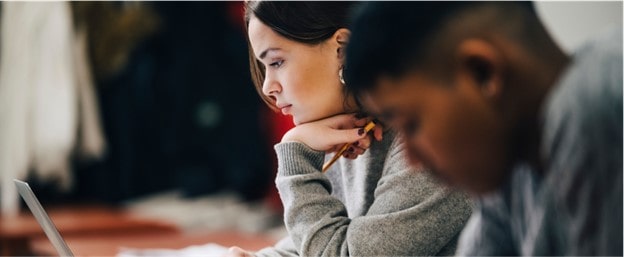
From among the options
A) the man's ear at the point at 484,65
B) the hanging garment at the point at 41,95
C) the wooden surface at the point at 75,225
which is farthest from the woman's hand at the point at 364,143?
the hanging garment at the point at 41,95

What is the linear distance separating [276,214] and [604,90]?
2.52 meters

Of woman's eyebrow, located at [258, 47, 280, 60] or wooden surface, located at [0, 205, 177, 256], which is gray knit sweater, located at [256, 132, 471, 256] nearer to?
woman's eyebrow, located at [258, 47, 280, 60]

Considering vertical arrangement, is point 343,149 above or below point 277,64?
below

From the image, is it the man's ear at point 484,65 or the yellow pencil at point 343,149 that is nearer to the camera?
the man's ear at point 484,65

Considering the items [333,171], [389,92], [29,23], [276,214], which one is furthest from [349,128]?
[29,23]

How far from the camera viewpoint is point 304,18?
1.04 metres

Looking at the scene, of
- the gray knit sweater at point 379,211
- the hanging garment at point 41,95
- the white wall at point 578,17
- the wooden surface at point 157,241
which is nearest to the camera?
the white wall at point 578,17

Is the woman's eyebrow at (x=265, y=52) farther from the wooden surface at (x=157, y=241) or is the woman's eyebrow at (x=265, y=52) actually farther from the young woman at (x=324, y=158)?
the wooden surface at (x=157, y=241)

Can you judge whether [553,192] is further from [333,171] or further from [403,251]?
[333,171]

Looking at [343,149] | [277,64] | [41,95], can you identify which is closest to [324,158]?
[343,149]

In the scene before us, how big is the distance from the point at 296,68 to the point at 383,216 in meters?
0.21

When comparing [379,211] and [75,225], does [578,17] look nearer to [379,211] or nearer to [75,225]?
[379,211]

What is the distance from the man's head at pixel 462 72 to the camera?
63 centimetres

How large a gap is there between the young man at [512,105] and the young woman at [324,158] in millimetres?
336
